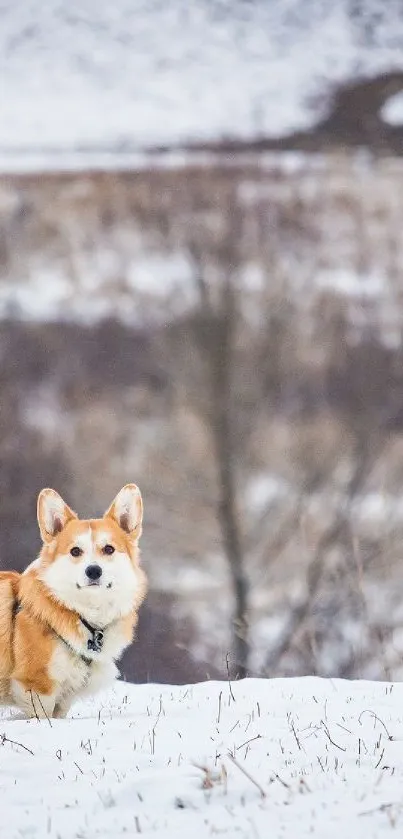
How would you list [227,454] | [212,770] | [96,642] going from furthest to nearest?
[227,454]
[96,642]
[212,770]

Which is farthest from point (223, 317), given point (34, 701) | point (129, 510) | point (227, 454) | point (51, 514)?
point (34, 701)

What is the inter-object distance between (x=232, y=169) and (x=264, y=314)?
4.72m

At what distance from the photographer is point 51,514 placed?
7.27 metres

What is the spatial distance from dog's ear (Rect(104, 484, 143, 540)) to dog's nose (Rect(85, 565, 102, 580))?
→ 485mm

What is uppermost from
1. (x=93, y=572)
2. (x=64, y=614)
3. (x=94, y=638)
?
(x=93, y=572)

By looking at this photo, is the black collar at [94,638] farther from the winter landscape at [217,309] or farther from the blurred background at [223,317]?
the blurred background at [223,317]

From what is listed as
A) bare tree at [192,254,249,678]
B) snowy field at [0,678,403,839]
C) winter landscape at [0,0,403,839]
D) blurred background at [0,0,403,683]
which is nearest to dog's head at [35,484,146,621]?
snowy field at [0,678,403,839]

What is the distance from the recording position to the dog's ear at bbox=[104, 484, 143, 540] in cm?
745

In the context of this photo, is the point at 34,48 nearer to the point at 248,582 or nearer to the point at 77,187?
the point at 77,187

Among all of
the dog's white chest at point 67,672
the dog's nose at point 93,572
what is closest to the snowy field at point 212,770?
the dog's white chest at point 67,672

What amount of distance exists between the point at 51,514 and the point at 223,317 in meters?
18.5

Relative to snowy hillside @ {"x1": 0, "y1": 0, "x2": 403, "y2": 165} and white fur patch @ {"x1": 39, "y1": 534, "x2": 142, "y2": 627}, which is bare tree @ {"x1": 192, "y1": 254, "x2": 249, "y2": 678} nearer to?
snowy hillside @ {"x1": 0, "y1": 0, "x2": 403, "y2": 165}

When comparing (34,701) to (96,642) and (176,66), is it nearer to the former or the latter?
(96,642)

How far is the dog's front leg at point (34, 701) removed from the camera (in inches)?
271
